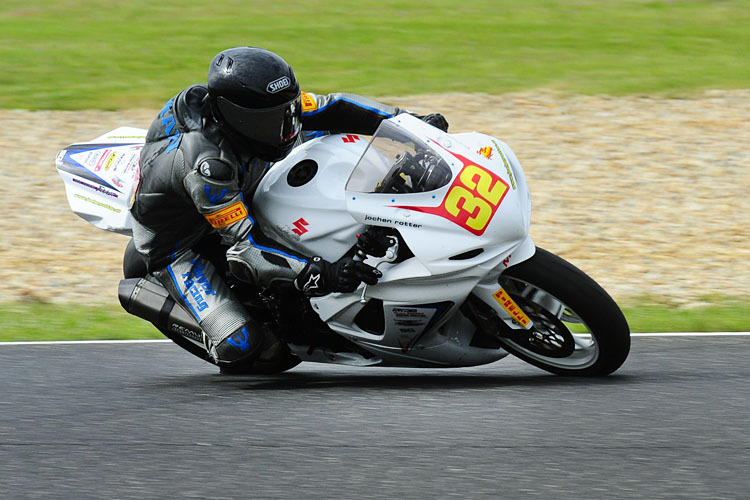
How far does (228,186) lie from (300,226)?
39 cm

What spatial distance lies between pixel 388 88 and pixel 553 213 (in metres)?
3.67

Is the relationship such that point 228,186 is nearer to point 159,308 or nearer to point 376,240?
point 376,240

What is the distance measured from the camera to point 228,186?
458 cm

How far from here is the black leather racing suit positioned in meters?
4.61

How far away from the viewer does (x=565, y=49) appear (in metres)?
13.5

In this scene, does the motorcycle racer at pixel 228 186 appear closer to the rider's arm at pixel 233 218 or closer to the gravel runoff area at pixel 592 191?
the rider's arm at pixel 233 218

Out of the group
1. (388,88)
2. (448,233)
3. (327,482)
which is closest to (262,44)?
(388,88)

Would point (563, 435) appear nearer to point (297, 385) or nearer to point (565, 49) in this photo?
point (297, 385)

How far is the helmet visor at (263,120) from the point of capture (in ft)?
15.1

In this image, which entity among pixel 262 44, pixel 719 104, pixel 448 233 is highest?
pixel 448 233

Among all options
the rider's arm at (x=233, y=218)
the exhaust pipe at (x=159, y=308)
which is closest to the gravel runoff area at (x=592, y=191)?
the exhaust pipe at (x=159, y=308)

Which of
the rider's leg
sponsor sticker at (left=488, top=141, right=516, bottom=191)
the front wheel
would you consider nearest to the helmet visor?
the rider's leg

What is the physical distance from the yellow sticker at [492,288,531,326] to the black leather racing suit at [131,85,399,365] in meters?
0.84

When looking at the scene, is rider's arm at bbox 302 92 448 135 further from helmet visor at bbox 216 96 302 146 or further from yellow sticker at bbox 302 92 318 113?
helmet visor at bbox 216 96 302 146
